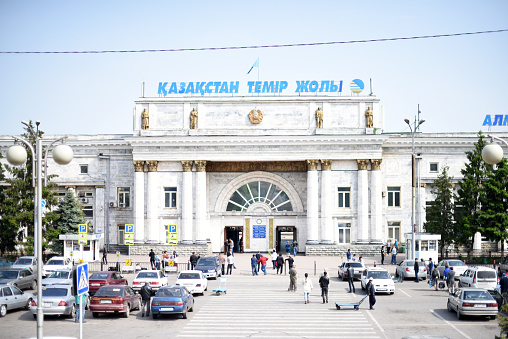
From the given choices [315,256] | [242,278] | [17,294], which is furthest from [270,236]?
[17,294]

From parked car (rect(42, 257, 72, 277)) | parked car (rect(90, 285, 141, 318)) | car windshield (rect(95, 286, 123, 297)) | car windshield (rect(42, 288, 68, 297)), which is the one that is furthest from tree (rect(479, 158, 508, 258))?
car windshield (rect(42, 288, 68, 297))

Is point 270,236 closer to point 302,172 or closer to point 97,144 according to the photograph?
point 302,172

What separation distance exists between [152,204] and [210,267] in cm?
1979

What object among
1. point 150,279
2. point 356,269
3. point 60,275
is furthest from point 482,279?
point 60,275

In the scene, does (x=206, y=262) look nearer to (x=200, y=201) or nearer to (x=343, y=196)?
(x=200, y=201)

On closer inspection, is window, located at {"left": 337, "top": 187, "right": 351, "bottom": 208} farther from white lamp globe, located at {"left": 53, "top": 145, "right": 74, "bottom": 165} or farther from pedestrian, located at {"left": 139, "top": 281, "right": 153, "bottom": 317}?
white lamp globe, located at {"left": 53, "top": 145, "right": 74, "bottom": 165}

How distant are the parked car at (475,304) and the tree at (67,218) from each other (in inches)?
1574

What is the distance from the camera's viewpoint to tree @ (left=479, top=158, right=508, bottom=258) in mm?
53344

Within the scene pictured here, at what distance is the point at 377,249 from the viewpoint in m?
61.5

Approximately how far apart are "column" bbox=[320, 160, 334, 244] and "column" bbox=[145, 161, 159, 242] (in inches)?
635

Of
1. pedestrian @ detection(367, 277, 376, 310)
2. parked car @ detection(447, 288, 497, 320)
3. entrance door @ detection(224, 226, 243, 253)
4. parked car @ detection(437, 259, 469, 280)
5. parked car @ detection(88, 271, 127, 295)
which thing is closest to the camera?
parked car @ detection(447, 288, 497, 320)

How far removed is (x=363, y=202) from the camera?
61.9m

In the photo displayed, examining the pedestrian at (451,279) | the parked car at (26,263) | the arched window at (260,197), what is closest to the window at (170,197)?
the arched window at (260,197)

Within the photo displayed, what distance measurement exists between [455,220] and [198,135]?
2525 cm
